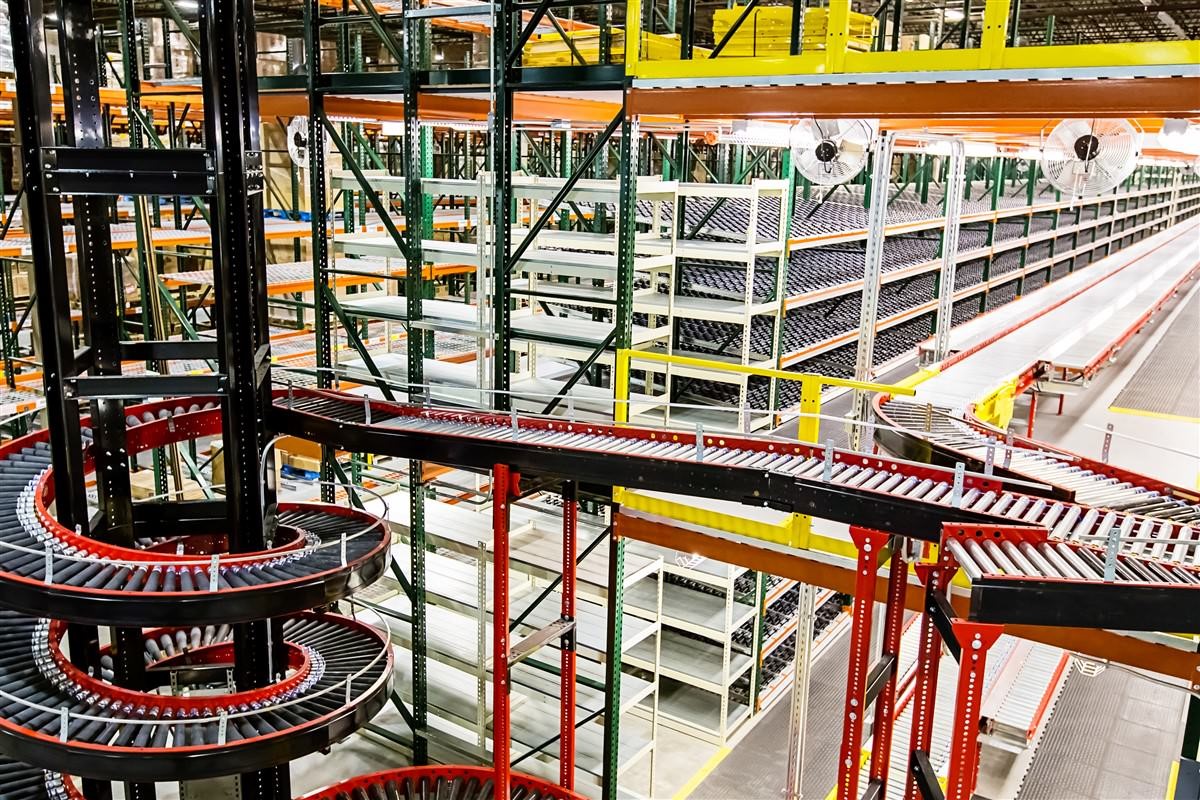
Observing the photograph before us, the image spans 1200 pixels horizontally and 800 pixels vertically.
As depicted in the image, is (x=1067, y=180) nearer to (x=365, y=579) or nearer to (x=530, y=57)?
(x=530, y=57)

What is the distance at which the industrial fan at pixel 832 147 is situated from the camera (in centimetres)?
696

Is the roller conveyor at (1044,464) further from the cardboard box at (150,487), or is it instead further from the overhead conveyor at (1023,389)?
the cardboard box at (150,487)

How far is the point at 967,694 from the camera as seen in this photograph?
406 cm

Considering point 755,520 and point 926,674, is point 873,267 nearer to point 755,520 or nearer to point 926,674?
point 755,520

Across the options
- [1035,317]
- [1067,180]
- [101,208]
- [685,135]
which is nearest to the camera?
[101,208]

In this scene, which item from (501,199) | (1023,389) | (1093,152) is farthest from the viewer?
(1023,389)

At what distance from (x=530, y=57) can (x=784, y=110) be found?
12.0 ft

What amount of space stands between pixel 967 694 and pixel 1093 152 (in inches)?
169

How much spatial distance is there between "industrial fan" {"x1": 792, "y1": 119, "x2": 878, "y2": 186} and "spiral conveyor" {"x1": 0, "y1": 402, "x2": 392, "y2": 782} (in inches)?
165

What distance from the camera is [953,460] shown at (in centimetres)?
610

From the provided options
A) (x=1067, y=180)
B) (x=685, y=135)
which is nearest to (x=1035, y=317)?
(x=685, y=135)

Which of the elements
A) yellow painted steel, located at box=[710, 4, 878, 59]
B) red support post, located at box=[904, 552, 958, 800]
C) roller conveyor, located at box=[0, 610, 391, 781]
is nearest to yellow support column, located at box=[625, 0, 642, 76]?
yellow painted steel, located at box=[710, 4, 878, 59]

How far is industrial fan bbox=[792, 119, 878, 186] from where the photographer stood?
6.96 metres

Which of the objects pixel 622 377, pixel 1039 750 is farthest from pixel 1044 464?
pixel 1039 750
